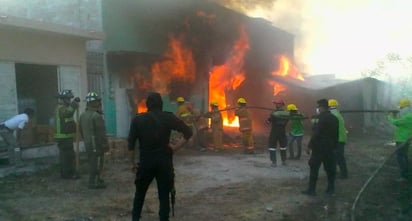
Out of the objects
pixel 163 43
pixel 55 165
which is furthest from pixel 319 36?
pixel 55 165

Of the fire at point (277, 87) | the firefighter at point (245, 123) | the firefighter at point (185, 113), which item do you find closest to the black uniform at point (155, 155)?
the firefighter at point (245, 123)

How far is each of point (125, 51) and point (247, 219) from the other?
9.33 metres

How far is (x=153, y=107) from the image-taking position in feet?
17.9

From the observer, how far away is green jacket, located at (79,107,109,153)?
8109mm

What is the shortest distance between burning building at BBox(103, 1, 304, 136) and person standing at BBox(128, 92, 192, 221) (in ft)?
29.8

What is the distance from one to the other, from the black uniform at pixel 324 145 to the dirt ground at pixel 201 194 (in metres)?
0.43

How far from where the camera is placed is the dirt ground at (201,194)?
6543 mm

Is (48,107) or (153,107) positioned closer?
(153,107)

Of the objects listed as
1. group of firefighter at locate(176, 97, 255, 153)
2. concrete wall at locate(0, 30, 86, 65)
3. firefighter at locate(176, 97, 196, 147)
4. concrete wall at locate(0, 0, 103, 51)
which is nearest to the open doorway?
concrete wall at locate(0, 30, 86, 65)

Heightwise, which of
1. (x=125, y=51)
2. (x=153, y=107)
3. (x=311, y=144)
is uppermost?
(x=125, y=51)

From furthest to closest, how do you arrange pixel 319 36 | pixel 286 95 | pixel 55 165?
pixel 319 36 < pixel 286 95 < pixel 55 165

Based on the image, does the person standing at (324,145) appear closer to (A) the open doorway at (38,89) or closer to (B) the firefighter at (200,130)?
(B) the firefighter at (200,130)

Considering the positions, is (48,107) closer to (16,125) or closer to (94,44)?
(94,44)

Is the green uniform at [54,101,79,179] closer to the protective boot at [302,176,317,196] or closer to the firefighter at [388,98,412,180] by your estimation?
the protective boot at [302,176,317,196]
